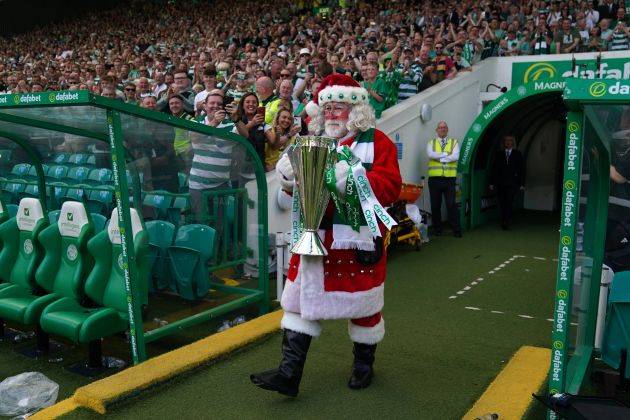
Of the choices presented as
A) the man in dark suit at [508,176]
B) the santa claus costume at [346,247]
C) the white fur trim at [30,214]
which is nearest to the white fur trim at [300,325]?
the santa claus costume at [346,247]

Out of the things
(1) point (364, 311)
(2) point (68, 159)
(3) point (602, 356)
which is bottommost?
(3) point (602, 356)

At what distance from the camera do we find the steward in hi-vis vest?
875cm

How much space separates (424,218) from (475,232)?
3.56 feet

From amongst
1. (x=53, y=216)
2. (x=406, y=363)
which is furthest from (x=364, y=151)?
(x=53, y=216)

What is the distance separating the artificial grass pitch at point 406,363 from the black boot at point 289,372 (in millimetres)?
120

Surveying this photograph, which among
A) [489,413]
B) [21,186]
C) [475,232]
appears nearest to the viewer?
[489,413]

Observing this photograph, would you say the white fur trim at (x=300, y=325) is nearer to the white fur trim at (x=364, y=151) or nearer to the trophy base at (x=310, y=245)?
the trophy base at (x=310, y=245)

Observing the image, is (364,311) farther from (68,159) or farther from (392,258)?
(392,258)

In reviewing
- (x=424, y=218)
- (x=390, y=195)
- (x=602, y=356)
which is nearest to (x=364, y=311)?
(x=390, y=195)

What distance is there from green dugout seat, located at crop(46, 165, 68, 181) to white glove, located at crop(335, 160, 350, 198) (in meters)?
2.99

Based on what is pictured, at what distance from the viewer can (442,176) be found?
8.77 m

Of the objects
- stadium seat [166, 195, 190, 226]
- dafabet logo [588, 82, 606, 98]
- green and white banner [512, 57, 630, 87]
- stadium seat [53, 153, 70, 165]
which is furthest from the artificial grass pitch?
green and white banner [512, 57, 630, 87]

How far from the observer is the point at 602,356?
3.44m

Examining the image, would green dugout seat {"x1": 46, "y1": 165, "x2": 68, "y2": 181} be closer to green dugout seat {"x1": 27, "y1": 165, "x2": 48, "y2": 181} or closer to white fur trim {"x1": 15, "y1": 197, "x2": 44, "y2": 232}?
green dugout seat {"x1": 27, "y1": 165, "x2": 48, "y2": 181}
